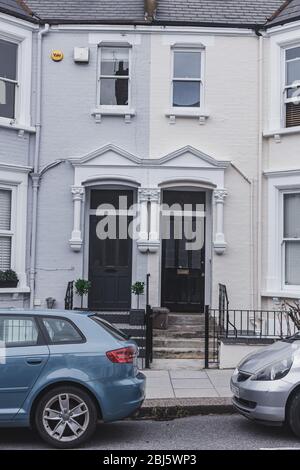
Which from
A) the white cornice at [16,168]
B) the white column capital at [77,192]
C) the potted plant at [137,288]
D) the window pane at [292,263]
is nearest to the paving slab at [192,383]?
the potted plant at [137,288]

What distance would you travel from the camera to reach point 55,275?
13.0 meters

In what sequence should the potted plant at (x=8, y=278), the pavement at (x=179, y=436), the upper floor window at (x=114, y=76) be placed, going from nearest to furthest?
the pavement at (x=179, y=436), the potted plant at (x=8, y=278), the upper floor window at (x=114, y=76)

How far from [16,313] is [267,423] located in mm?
3110

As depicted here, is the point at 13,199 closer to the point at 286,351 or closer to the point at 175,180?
the point at 175,180

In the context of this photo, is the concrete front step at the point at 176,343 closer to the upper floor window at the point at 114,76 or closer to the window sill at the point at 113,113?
the window sill at the point at 113,113

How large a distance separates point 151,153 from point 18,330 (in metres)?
7.12

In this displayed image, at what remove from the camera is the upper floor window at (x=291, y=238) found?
13.0 m

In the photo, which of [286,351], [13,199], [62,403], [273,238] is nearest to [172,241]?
[273,238]

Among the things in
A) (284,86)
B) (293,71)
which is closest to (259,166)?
(284,86)

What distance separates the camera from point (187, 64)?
13656mm

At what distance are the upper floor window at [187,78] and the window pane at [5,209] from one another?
13.3ft

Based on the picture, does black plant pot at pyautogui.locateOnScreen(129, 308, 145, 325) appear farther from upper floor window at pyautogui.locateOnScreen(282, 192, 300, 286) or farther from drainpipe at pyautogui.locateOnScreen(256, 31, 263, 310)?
upper floor window at pyautogui.locateOnScreen(282, 192, 300, 286)

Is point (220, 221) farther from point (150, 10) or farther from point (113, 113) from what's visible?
point (150, 10)

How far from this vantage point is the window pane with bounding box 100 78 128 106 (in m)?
13.5
